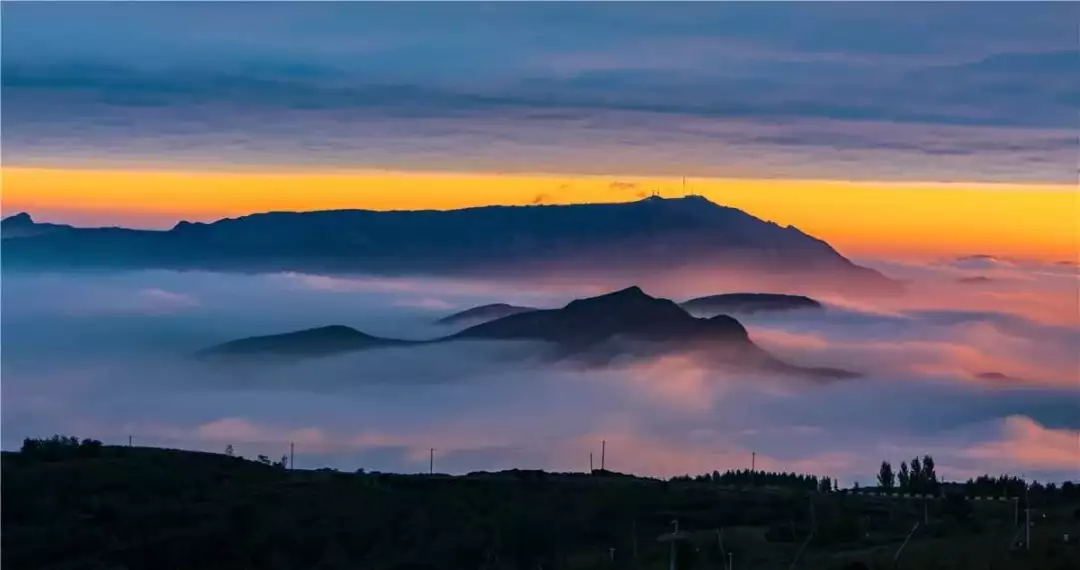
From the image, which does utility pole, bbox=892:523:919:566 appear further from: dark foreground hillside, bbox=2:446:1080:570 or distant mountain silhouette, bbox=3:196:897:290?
distant mountain silhouette, bbox=3:196:897:290

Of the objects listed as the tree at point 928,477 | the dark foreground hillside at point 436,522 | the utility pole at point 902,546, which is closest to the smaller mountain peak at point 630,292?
the tree at point 928,477

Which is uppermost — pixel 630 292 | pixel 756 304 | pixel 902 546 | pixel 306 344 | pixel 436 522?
pixel 630 292

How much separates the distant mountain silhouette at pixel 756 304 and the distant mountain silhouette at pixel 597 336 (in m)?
1.41

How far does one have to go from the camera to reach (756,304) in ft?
454

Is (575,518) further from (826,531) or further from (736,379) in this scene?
(736,379)

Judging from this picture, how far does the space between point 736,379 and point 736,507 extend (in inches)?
2811

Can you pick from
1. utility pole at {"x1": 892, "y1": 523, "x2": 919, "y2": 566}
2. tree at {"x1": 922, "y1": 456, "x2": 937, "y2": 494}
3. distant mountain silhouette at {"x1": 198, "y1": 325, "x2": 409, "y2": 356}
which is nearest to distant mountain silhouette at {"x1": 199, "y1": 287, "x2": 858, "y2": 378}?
distant mountain silhouette at {"x1": 198, "y1": 325, "x2": 409, "y2": 356}

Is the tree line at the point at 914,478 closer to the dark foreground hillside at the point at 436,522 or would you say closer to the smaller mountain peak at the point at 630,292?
the dark foreground hillside at the point at 436,522

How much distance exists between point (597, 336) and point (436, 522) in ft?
297

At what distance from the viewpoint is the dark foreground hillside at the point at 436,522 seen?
3509 cm

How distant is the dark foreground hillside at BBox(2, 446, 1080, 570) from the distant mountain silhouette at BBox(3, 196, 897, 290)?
96.5 m

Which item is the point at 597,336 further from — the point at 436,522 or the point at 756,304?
the point at 436,522

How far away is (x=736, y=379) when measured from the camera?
366ft

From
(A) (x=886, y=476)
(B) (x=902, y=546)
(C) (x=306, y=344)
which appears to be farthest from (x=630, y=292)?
(B) (x=902, y=546)
